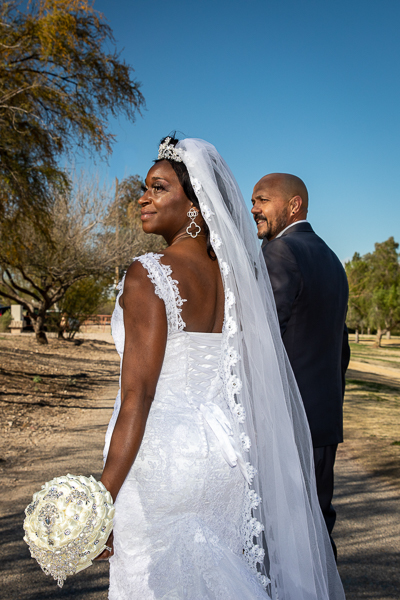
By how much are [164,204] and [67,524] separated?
119cm

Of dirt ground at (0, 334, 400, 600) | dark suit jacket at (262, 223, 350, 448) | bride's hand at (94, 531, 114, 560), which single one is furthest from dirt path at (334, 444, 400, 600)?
bride's hand at (94, 531, 114, 560)

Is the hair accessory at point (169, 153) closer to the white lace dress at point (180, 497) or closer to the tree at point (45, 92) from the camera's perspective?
the white lace dress at point (180, 497)

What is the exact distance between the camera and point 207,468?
5.50 ft

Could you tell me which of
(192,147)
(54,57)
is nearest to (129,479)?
(192,147)

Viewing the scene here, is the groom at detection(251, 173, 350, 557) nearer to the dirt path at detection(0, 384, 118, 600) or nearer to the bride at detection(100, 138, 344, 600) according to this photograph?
the bride at detection(100, 138, 344, 600)

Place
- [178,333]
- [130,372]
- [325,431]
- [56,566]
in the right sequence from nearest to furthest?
[56,566]
[130,372]
[178,333]
[325,431]

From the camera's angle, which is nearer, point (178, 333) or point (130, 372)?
point (130, 372)

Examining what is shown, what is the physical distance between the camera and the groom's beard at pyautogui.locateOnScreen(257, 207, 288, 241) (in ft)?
9.89

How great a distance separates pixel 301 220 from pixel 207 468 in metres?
1.80

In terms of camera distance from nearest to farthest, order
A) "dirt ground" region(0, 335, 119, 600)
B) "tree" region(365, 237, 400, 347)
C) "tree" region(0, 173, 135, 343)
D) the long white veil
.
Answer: the long white veil < "dirt ground" region(0, 335, 119, 600) < "tree" region(0, 173, 135, 343) < "tree" region(365, 237, 400, 347)

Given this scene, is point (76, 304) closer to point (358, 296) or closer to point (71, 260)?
point (71, 260)

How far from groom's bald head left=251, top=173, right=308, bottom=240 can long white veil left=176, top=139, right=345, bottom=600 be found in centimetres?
92

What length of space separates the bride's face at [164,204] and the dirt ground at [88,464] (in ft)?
7.89

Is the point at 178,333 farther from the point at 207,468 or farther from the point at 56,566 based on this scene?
the point at 56,566
